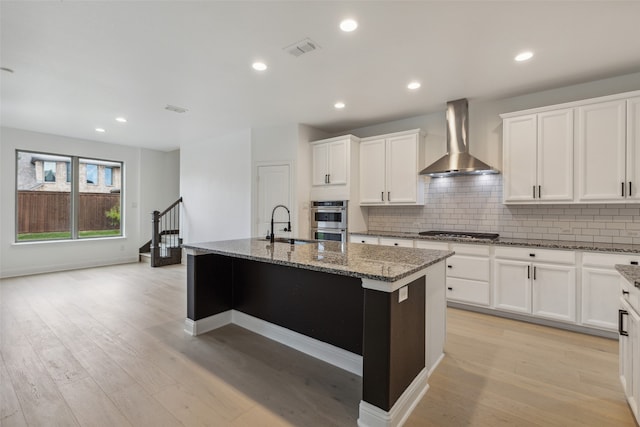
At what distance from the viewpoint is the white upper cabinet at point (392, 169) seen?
445 cm

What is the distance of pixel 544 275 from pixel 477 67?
2352 millimetres

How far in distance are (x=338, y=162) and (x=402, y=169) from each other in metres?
1.03

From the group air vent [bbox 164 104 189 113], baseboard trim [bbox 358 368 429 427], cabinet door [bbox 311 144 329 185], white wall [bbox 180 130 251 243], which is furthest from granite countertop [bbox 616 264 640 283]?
air vent [bbox 164 104 189 113]

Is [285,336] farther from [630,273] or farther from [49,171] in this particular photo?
[49,171]

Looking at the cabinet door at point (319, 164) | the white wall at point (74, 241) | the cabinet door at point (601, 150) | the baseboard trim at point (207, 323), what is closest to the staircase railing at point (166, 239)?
the white wall at point (74, 241)

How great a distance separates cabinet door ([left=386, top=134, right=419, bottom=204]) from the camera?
14.5 ft

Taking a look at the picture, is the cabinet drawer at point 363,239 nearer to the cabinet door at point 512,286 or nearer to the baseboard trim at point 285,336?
the cabinet door at point 512,286

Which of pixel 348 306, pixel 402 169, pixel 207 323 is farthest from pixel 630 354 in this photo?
pixel 207 323

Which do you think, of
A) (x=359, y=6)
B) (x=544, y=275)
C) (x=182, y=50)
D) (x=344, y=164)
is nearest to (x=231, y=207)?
(x=344, y=164)

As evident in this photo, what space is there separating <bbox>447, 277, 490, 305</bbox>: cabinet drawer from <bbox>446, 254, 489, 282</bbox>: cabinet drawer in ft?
0.21

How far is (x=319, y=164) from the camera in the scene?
5.15 m

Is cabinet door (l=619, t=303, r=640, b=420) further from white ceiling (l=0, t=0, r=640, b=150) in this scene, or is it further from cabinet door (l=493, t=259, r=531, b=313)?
white ceiling (l=0, t=0, r=640, b=150)

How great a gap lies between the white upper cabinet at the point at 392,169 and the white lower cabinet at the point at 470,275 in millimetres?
1053

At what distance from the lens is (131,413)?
6.24 ft
